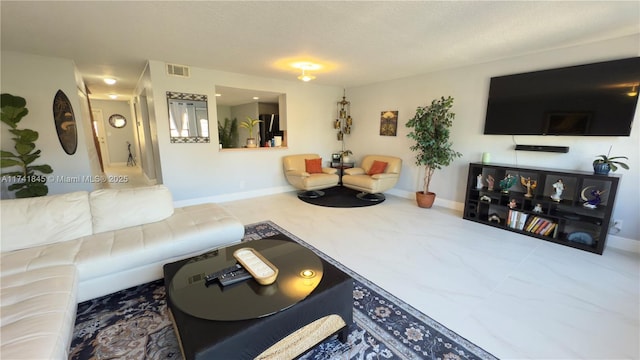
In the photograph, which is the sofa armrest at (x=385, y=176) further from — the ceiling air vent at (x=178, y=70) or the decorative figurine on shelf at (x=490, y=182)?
the ceiling air vent at (x=178, y=70)

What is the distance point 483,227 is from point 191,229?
363 cm

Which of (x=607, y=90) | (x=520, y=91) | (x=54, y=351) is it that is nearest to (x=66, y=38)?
(x=54, y=351)

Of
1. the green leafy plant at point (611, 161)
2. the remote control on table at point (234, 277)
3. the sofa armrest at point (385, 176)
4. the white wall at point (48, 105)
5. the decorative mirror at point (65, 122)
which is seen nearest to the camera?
the remote control on table at point (234, 277)

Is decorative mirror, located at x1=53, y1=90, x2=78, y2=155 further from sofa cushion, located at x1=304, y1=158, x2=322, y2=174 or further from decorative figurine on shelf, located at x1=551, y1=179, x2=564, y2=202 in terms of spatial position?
decorative figurine on shelf, located at x1=551, y1=179, x2=564, y2=202

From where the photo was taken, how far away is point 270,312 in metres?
1.29

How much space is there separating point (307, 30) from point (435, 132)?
2.66 m

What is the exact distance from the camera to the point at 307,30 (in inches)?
104

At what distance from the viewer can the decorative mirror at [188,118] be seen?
404 cm

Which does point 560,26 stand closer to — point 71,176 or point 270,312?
point 270,312

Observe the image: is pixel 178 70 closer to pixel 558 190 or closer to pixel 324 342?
pixel 324 342

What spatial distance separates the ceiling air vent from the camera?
3.92m

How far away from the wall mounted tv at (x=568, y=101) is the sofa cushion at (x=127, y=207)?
14.3 ft

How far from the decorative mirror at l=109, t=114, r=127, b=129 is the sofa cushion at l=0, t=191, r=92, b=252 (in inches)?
326

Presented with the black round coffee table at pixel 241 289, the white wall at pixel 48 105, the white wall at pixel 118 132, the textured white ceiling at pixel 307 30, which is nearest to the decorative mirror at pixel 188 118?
the textured white ceiling at pixel 307 30
